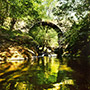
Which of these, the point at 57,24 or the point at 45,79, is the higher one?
the point at 57,24

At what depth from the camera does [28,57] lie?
13859 mm

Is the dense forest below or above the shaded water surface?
above

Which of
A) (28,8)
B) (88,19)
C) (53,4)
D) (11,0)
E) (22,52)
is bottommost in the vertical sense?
(22,52)

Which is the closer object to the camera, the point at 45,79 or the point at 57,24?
the point at 45,79

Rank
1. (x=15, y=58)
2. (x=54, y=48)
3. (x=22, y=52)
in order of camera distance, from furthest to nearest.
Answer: (x=54, y=48)
(x=22, y=52)
(x=15, y=58)

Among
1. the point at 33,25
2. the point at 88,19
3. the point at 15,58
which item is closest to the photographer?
the point at 88,19

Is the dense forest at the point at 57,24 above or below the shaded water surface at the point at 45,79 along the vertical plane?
above

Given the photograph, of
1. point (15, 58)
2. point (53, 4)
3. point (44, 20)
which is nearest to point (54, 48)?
point (44, 20)

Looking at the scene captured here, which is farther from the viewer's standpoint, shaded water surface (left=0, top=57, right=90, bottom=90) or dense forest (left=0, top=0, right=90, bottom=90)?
dense forest (left=0, top=0, right=90, bottom=90)

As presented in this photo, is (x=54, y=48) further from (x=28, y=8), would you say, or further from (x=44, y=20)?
(x=28, y=8)

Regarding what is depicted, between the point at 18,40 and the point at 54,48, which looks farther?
the point at 54,48

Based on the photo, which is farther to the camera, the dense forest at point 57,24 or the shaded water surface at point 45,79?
the dense forest at point 57,24

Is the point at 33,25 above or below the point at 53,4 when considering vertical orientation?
below

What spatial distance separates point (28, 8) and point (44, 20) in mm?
20074
